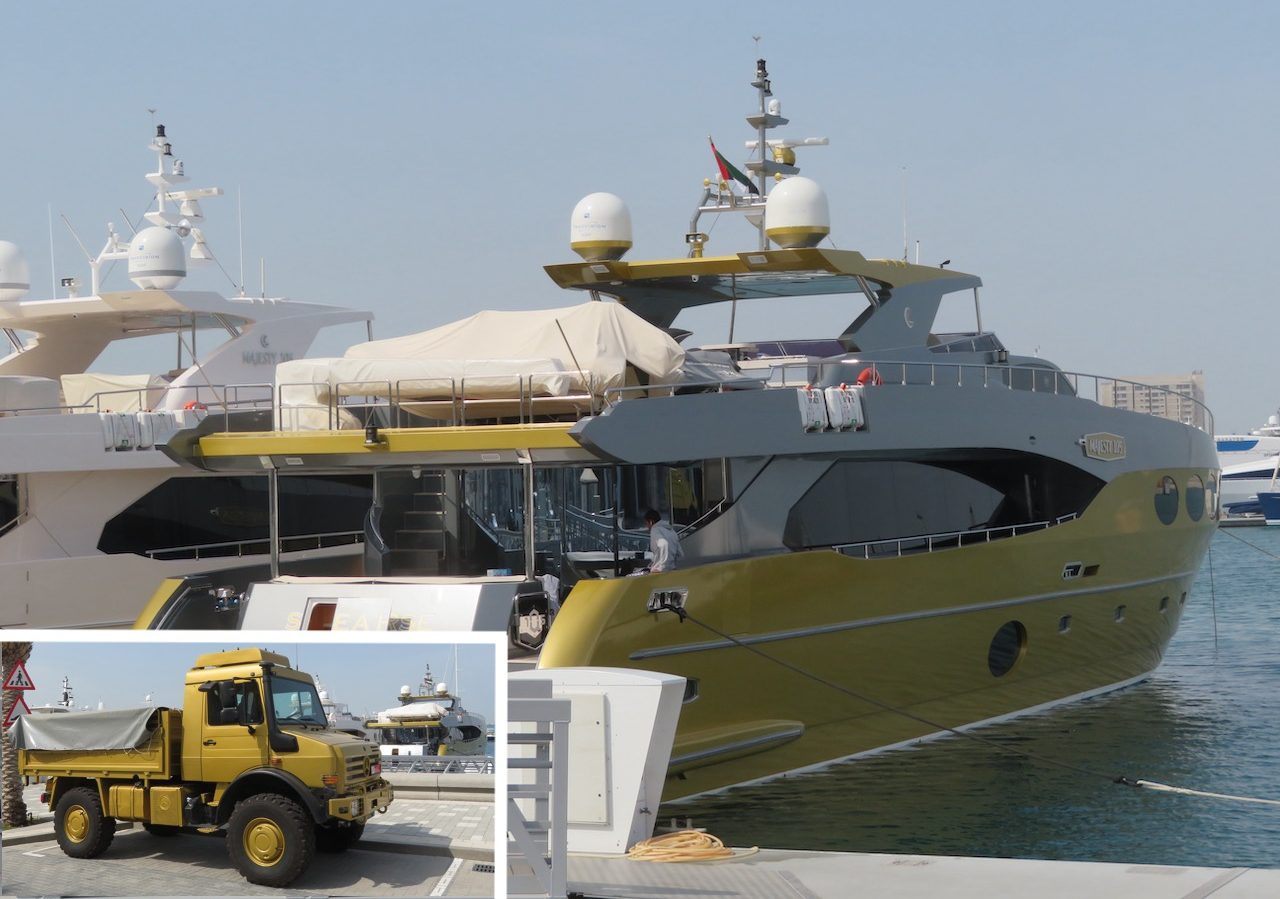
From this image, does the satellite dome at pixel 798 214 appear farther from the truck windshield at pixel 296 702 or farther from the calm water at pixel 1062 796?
the truck windshield at pixel 296 702

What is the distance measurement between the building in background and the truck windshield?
12.9m

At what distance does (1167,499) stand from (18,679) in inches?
575

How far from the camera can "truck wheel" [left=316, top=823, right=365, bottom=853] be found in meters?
4.96

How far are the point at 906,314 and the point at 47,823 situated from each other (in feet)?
39.7

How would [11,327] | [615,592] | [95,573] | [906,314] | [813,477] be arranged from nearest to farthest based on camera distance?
[615,592]
[813,477]
[906,314]
[95,573]
[11,327]

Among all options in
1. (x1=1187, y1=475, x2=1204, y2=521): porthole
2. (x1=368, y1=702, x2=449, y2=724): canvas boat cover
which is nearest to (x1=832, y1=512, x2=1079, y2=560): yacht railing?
(x1=1187, y1=475, x2=1204, y2=521): porthole

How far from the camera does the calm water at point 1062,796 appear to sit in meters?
11.4

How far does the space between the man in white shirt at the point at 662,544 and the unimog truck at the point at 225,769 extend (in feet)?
23.2

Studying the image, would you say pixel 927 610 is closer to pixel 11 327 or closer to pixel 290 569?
pixel 290 569

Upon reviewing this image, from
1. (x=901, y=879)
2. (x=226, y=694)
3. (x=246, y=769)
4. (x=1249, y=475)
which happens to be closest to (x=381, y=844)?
(x=246, y=769)

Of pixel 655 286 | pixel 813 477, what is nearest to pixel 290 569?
pixel 655 286

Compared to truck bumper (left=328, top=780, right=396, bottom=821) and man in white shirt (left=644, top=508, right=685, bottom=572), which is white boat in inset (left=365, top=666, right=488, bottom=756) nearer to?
truck bumper (left=328, top=780, right=396, bottom=821)

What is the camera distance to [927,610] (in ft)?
45.8

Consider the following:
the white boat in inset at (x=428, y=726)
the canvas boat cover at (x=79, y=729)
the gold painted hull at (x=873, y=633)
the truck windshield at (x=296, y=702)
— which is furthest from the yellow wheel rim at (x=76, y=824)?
the gold painted hull at (x=873, y=633)
